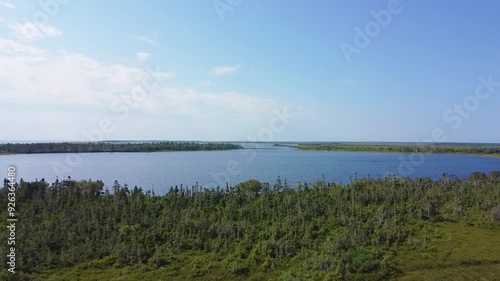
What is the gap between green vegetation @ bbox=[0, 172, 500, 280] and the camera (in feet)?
93.6

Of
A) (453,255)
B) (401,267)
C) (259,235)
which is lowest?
(401,267)

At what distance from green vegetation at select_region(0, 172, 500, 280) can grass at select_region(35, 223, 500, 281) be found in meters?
0.08

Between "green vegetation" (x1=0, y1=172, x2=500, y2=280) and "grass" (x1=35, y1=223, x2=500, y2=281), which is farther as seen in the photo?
"green vegetation" (x1=0, y1=172, x2=500, y2=280)

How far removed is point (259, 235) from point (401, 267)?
41.6ft

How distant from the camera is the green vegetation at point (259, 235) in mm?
28531

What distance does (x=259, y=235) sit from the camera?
115 ft

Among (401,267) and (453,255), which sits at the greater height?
(453,255)

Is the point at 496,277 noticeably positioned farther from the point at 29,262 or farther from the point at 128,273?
the point at 29,262

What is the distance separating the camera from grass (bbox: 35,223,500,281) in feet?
90.2

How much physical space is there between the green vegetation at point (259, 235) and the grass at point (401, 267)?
0.08m

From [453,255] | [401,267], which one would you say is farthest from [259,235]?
[453,255]

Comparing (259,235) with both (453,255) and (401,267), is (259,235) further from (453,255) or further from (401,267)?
(453,255)

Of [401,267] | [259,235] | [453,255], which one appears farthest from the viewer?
[259,235]

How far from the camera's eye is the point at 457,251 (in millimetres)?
31953
